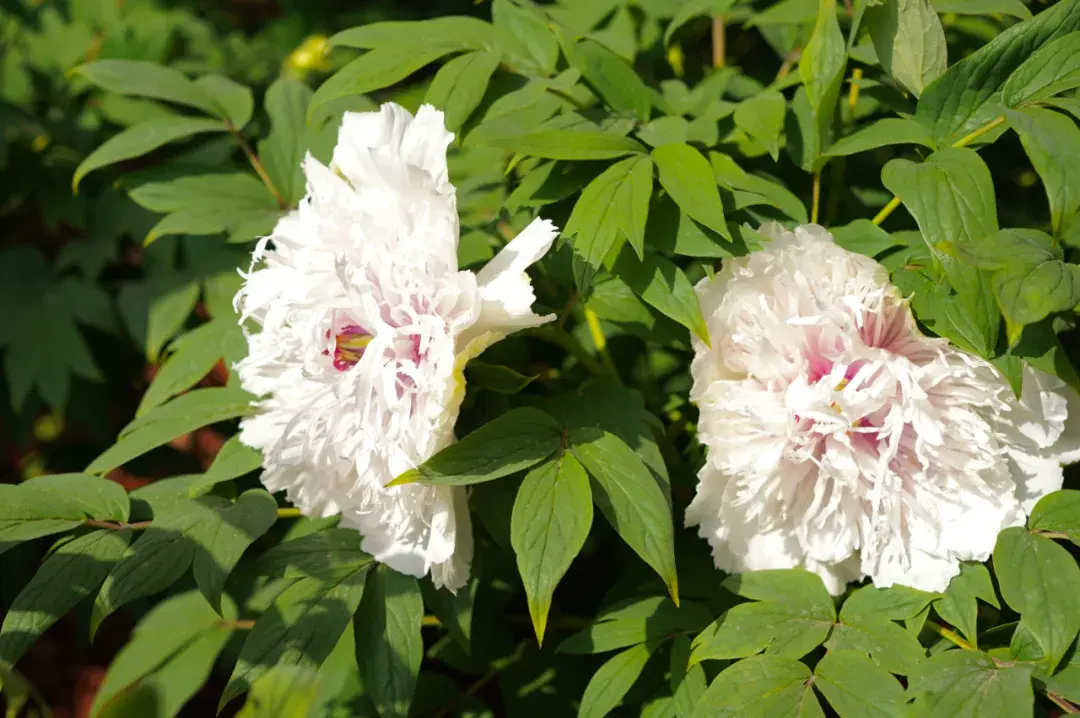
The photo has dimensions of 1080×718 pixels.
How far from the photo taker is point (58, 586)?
3.26ft

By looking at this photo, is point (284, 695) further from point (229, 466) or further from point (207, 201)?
point (207, 201)

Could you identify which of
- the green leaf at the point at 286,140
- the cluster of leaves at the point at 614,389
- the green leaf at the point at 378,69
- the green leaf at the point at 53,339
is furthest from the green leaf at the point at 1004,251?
the green leaf at the point at 53,339

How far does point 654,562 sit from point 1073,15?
0.76 meters

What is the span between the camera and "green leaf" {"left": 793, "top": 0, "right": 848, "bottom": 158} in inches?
40.7

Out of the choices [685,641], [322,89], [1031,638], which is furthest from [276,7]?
[1031,638]

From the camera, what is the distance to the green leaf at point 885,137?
40.7 inches

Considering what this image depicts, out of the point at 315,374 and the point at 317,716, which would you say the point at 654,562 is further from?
the point at 317,716

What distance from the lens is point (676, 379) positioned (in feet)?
4.75

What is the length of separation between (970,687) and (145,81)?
1367mm

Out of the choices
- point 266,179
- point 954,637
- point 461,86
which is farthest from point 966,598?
point 266,179

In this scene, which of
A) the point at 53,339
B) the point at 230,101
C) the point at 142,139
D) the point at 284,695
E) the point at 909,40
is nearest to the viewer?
the point at 284,695

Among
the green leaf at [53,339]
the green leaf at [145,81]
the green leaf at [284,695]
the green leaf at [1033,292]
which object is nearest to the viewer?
the green leaf at [284,695]

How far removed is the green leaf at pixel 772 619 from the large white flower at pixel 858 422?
0.05 meters

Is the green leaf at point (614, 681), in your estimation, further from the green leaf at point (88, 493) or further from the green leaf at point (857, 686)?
the green leaf at point (88, 493)
